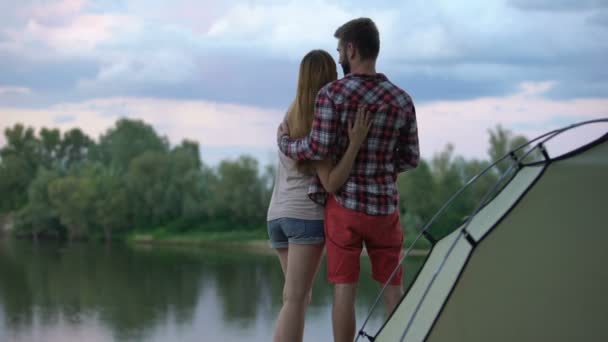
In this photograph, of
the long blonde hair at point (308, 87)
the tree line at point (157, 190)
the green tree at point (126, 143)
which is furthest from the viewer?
the green tree at point (126, 143)

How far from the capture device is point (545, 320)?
6.52 feet

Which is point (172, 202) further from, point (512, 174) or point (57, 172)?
point (512, 174)

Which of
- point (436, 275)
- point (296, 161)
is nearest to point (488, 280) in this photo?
point (436, 275)

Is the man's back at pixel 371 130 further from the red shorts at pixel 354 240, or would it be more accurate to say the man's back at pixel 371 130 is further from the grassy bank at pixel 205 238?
the grassy bank at pixel 205 238

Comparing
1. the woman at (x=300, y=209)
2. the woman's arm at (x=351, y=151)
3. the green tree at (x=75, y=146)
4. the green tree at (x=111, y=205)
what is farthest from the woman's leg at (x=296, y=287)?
the green tree at (x=75, y=146)

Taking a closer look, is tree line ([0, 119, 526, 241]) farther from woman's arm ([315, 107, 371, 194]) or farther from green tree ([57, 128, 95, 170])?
woman's arm ([315, 107, 371, 194])

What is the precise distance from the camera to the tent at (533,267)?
6.46ft

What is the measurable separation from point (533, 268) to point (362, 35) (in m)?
0.77

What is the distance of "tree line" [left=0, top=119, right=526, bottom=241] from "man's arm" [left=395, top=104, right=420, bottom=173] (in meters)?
20.6

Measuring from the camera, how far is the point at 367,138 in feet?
6.93

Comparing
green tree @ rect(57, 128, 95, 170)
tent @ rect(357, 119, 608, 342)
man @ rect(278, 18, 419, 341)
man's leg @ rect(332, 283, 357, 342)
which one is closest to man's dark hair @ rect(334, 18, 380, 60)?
man @ rect(278, 18, 419, 341)

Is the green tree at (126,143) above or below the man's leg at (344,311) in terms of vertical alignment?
above

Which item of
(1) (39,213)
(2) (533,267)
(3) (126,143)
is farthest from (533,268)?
(3) (126,143)

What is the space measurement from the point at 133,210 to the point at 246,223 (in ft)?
17.0
